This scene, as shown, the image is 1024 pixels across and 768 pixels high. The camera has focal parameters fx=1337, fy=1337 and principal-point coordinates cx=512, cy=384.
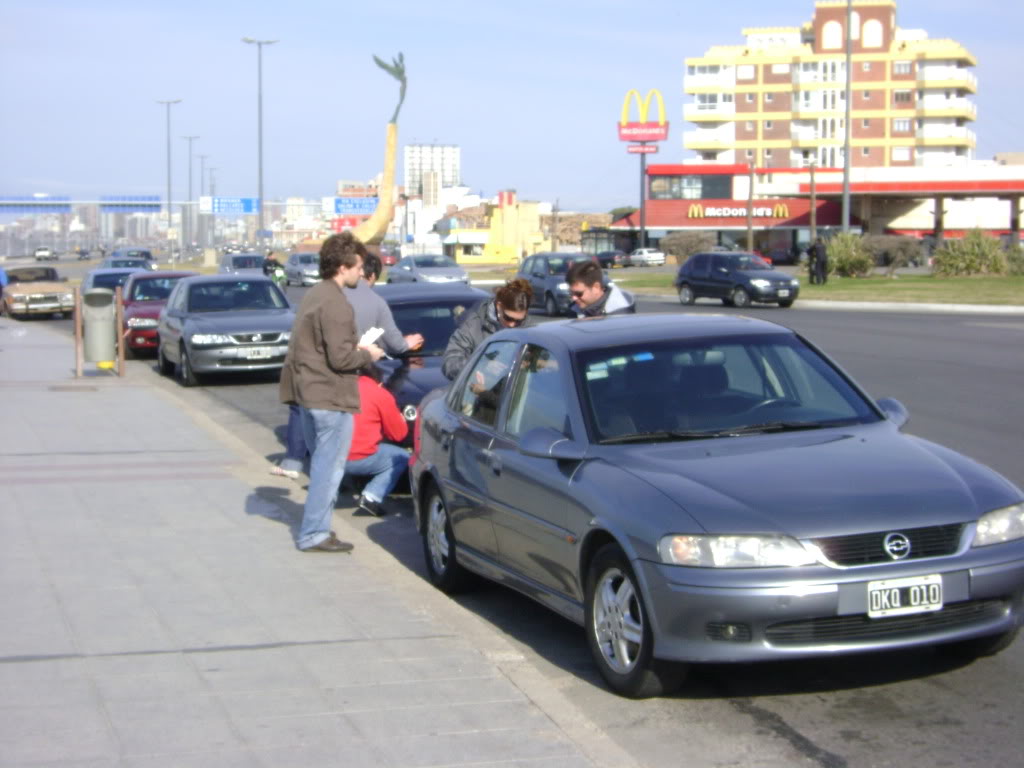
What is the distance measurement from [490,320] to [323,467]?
6.31 ft

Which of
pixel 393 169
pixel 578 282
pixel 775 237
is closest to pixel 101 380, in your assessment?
pixel 578 282

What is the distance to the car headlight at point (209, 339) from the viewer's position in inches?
732

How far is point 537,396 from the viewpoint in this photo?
6520mm

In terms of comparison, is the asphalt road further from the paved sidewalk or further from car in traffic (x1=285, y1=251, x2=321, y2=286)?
car in traffic (x1=285, y1=251, x2=321, y2=286)

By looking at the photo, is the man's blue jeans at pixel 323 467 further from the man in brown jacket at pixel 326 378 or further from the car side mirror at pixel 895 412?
the car side mirror at pixel 895 412

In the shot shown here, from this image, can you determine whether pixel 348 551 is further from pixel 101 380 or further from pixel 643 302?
pixel 643 302

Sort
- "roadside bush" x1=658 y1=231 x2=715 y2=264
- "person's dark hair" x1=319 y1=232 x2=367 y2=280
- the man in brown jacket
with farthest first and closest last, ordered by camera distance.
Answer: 1. "roadside bush" x1=658 y1=231 x2=715 y2=264
2. "person's dark hair" x1=319 y1=232 x2=367 y2=280
3. the man in brown jacket

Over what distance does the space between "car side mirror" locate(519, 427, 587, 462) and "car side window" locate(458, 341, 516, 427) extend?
2.62 feet

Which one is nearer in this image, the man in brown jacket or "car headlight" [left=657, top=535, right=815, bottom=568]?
"car headlight" [left=657, top=535, right=815, bottom=568]

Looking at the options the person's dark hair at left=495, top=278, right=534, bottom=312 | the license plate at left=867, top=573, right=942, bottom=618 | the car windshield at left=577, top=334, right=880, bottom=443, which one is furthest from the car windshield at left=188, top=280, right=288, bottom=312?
the license plate at left=867, top=573, right=942, bottom=618

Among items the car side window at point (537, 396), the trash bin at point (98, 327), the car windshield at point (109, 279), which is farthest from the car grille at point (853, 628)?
the car windshield at point (109, 279)

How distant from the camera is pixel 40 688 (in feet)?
17.3

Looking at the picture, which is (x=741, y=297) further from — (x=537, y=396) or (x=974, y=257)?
(x=537, y=396)

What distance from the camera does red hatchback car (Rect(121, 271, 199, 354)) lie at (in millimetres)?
23547
